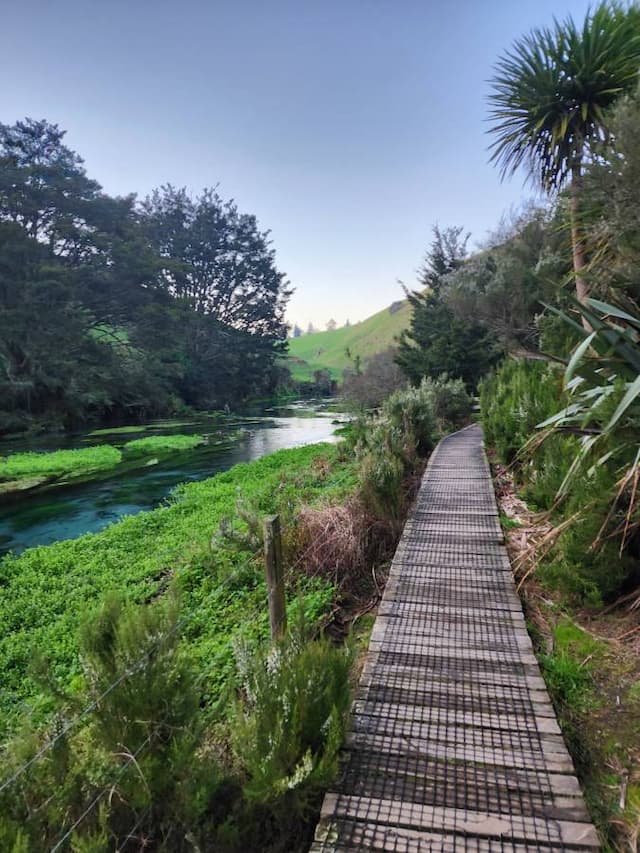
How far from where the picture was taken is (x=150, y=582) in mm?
4730

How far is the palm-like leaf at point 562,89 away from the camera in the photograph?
7.74 meters

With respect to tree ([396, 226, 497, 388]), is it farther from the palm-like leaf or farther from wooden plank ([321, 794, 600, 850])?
wooden plank ([321, 794, 600, 850])

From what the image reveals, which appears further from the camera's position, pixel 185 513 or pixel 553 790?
pixel 185 513

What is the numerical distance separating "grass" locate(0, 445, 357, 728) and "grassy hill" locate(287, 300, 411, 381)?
197 feet

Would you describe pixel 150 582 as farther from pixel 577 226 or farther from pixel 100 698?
pixel 577 226

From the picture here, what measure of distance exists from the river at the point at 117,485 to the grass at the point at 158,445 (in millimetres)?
683

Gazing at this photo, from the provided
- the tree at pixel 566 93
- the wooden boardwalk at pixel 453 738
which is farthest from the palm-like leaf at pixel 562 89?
the wooden boardwalk at pixel 453 738

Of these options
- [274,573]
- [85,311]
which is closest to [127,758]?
[274,573]

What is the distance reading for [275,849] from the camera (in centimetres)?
167

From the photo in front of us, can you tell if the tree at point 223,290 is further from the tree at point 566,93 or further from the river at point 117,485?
the tree at point 566,93

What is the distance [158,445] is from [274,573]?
14246 mm

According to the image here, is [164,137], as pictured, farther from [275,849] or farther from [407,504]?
[275,849]

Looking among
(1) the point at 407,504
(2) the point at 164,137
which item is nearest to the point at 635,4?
(1) the point at 407,504

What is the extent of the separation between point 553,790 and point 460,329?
56.1 feet
